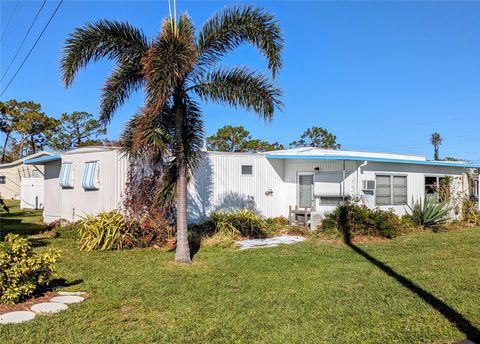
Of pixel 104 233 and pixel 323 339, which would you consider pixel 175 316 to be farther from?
pixel 104 233

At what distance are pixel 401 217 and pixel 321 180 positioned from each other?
10.7 ft

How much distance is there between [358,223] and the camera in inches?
486

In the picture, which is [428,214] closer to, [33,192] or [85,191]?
[85,191]

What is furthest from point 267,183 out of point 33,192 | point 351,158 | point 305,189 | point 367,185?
point 33,192

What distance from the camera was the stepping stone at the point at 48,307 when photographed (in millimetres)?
5289

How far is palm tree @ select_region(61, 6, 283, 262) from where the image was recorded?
796 cm

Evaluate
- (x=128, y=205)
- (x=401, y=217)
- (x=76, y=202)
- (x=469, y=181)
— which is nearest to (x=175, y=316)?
(x=128, y=205)

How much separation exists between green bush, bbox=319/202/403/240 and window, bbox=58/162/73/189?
29.6 ft

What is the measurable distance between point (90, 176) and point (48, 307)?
839 cm

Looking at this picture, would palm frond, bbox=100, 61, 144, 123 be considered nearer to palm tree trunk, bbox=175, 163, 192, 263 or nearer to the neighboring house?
palm tree trunk, bbox=175, 163, 192, 263

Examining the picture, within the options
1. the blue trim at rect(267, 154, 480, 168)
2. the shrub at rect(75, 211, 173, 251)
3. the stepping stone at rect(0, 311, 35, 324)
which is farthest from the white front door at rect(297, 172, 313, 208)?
the stepping stone at rect(0, 311, 35, 324)

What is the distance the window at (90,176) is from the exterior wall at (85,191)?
0.14 meters

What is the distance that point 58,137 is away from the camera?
3947 cm

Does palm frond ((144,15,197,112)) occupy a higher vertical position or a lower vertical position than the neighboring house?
higher
